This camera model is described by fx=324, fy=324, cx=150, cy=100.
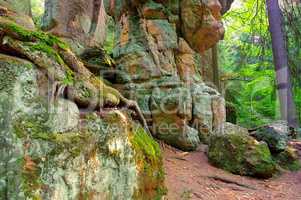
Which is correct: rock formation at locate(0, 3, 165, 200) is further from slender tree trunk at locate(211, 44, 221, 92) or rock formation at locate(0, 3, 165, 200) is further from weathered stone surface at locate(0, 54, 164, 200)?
slender tree trunk at locate(211, 44, 221, 92)

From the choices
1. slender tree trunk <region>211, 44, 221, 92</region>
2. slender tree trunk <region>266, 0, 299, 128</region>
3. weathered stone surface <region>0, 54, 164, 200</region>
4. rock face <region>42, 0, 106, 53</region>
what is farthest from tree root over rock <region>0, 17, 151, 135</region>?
slender tree trunk <region>266, 0, 299, 128</region>

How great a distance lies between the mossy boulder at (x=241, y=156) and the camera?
23.3ft

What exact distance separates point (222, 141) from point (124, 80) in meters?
2.97

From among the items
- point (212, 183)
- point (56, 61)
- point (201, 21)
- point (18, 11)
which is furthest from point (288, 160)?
point (18, 11)

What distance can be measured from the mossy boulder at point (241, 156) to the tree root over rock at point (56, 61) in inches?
154

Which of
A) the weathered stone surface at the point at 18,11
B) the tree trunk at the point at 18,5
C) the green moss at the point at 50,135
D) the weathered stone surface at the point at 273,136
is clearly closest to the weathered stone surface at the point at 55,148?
the green moss at the point at 50,135

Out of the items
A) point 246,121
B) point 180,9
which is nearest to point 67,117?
point 180,9

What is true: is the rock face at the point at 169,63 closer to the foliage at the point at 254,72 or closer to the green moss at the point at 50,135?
the green moss at the point at 50,135

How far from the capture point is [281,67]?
11.9 meters

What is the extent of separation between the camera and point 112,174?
3.62m

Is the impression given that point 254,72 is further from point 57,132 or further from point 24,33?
point 57,132

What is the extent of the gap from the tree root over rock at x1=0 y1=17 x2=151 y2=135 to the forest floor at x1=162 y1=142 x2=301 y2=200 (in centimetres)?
213

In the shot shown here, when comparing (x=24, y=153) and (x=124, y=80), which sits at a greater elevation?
(x=124, y=80)

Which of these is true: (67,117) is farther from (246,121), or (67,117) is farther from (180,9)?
(246,121)
